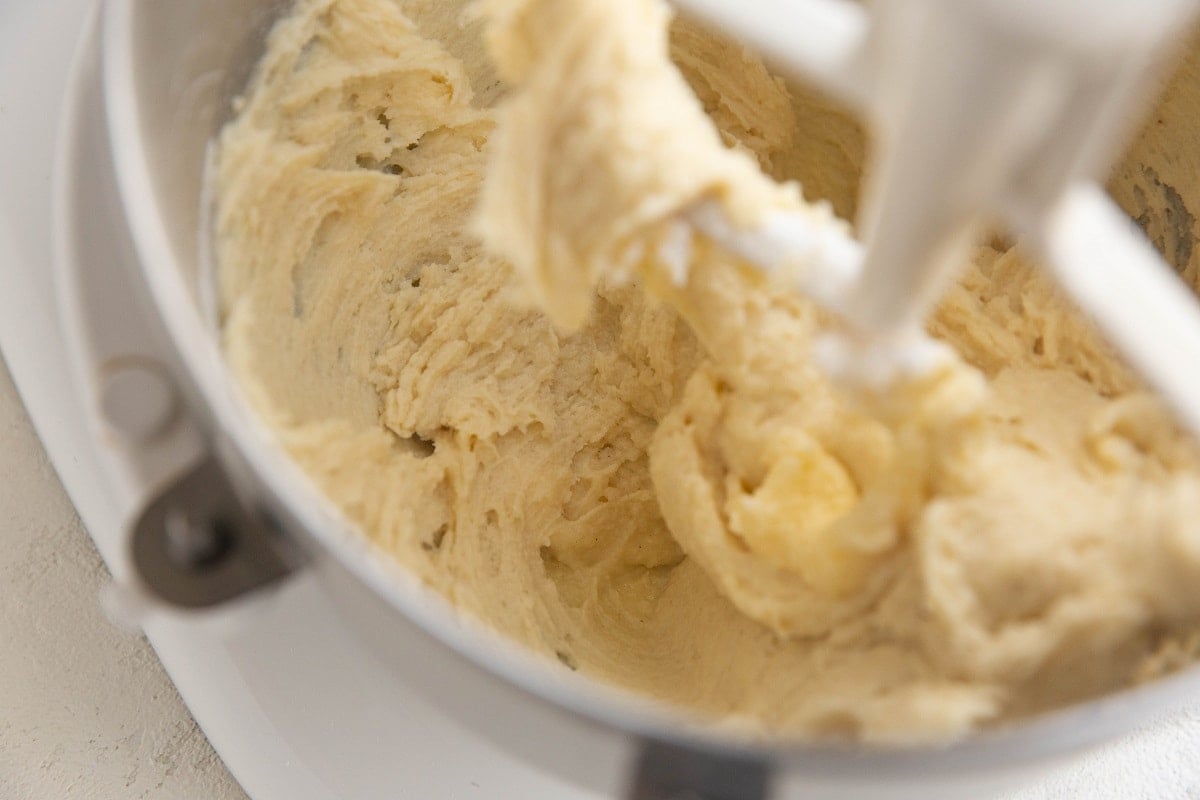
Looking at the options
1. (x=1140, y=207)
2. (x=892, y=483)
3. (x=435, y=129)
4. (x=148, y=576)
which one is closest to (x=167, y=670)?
(x=148, y=576)

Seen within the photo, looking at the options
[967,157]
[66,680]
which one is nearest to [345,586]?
[967,157]

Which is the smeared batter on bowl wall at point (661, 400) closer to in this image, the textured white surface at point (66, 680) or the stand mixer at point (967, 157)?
the stand mixer at point (967, 157)

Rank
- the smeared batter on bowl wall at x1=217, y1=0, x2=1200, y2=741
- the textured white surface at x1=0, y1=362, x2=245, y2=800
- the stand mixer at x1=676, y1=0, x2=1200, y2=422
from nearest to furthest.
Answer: the stand mixer at x1=676, y1=0, x2=1200, y2=422 → the smeared batter on bowl wall at x1=217, y1=0, x2=1200, y2=741 → the textured white surface at x1=0, y1=362, x2=245, y2=800

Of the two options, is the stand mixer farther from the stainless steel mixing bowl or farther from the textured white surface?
the textured white surface

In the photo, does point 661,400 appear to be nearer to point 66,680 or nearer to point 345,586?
point 345,586

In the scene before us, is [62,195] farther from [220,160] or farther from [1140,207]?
[1140,207]

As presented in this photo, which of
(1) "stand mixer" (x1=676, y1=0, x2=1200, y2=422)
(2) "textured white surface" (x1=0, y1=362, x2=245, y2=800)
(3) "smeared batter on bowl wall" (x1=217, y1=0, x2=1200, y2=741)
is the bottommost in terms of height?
(2) "textured white surface" (x1=0, y1=362, x2=245, y2=800)

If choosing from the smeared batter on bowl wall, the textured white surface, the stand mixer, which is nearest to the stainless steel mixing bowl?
the smeared batter on bowl wall
